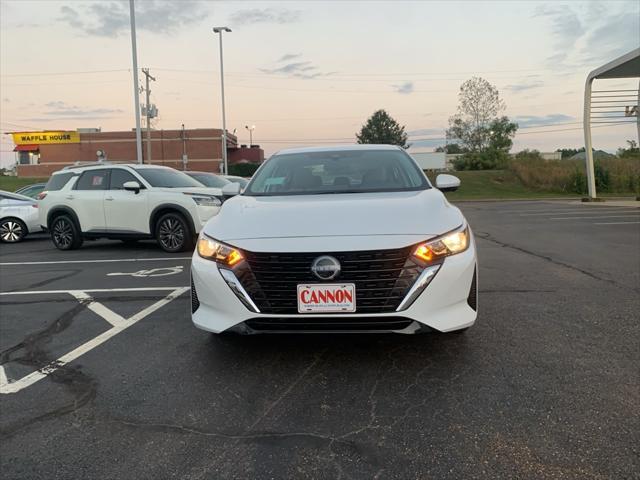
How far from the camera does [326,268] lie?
3123 mm

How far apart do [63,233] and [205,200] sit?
341 centimetres

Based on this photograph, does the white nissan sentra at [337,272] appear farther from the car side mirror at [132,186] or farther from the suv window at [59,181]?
the suv window at [59,181]

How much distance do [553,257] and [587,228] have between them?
531cm

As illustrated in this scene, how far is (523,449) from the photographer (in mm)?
2500

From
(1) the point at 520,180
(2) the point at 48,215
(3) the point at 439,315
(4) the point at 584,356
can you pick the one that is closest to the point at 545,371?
(4) the point at 584,356

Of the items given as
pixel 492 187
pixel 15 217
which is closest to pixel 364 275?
pixel 15 217

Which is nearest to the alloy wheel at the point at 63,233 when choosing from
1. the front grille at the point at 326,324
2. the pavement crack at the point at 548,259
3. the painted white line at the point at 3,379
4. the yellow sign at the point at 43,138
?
the painted white line at the point at 3,379

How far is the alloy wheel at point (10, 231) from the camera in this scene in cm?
1265

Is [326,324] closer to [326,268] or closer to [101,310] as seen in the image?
[326,268]

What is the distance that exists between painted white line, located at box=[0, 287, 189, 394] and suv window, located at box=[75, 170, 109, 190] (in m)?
5.42

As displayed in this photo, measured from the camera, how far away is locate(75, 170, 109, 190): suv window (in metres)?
10.1

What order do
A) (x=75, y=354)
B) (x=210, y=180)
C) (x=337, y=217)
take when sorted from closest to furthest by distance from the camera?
(x=337, y=217), (x=75, y=354), (x=210, y=180)

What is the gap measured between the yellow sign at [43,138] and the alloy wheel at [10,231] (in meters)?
52.5

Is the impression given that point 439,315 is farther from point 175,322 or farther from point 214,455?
point 175,322
